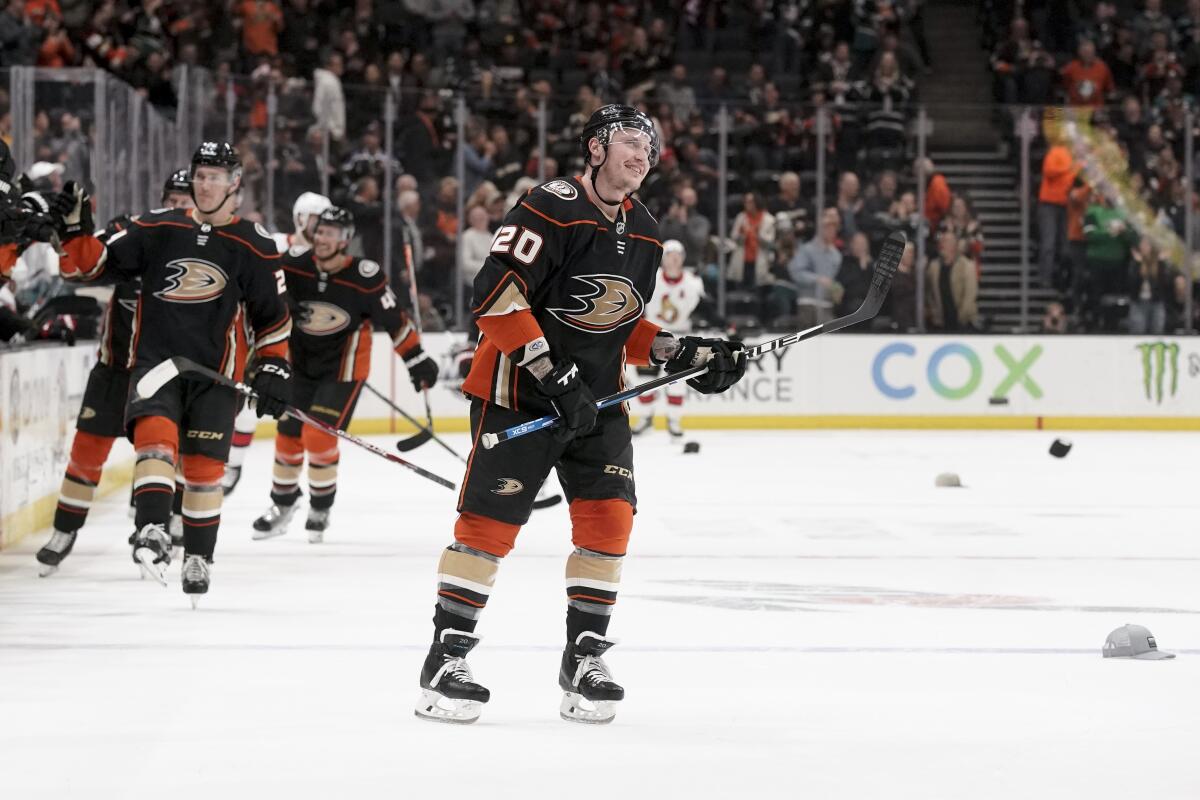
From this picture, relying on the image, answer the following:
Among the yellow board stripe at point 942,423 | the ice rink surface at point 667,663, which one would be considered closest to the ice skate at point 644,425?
the yellow board stripe at point 942,423

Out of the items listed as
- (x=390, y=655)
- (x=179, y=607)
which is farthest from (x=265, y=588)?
(x=390, y=655)

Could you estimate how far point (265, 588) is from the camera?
232 inches

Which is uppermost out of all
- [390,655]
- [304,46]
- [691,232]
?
[304,46]

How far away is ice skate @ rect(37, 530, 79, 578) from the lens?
609 cm

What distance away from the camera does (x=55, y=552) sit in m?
6.11

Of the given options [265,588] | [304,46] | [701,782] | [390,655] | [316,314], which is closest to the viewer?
[701,782]

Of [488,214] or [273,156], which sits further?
[488,214]

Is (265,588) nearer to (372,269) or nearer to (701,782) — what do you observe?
(372,269)

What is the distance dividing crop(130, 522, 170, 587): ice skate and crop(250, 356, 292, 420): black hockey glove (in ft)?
1.45

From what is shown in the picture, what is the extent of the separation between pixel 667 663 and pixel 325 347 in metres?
3.23

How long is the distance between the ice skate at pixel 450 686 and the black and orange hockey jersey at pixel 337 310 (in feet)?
11.5

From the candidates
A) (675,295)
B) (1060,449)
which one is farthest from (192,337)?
(675,295)

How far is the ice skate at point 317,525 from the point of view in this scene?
723cm

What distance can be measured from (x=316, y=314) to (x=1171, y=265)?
8.26 meters
